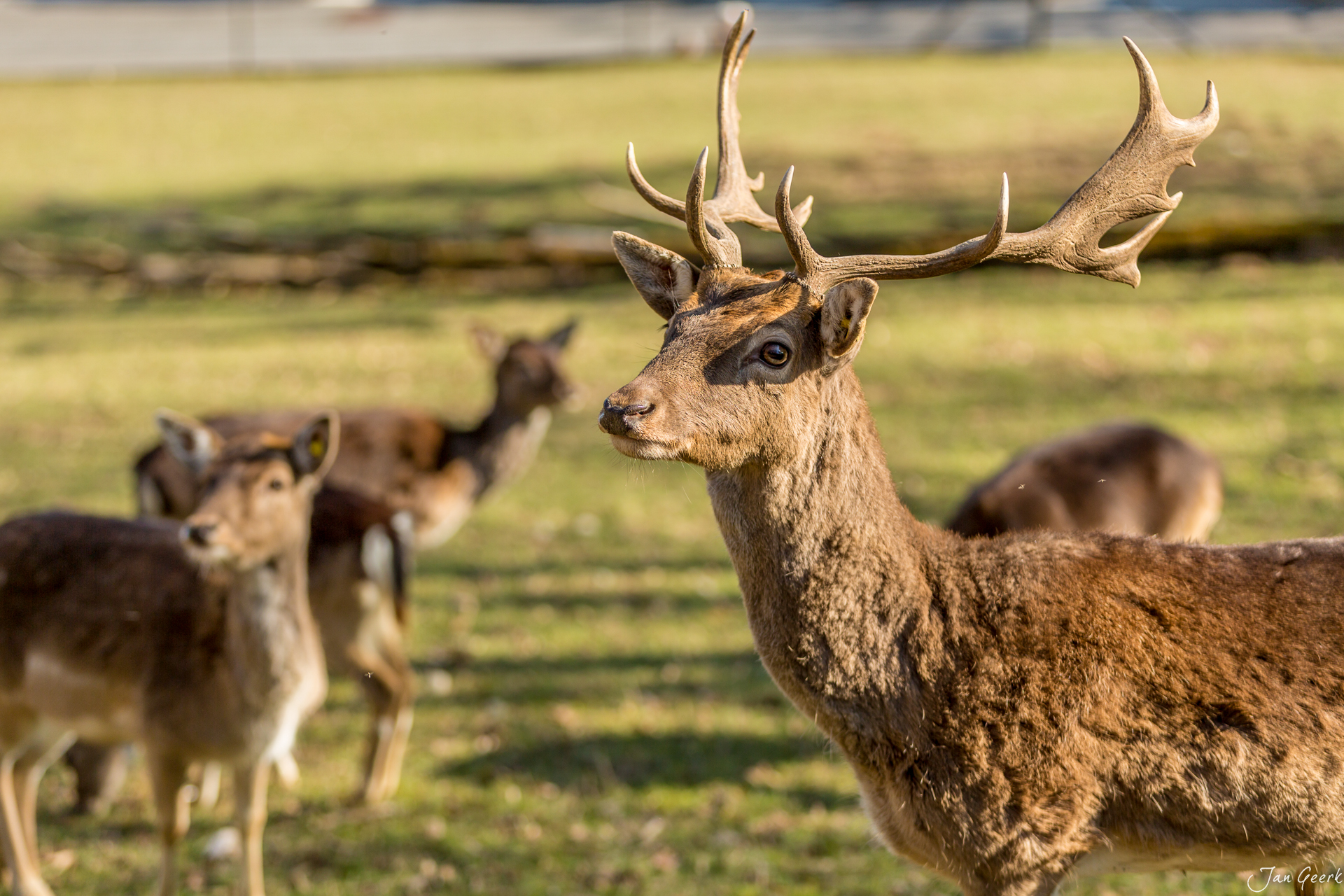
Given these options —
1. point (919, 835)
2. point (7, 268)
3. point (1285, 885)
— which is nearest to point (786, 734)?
point (1285, 885)

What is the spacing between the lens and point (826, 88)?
24750 millimetres

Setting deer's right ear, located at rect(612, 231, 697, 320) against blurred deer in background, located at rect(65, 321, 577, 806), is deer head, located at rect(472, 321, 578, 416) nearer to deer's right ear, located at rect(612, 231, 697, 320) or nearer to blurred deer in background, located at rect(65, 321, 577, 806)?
blurred deer in background, located at rect(65, 321, 577, 806)

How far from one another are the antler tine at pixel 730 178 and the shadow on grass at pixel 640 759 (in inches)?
112

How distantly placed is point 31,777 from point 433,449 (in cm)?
350

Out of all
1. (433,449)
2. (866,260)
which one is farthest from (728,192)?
(433,449)

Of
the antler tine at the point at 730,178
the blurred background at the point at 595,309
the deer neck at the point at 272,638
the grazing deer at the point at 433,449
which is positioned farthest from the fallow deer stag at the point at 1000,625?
the grazing deer at the point at 433,449

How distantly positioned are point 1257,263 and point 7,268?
53.9 ft

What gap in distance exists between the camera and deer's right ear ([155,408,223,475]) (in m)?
5.15

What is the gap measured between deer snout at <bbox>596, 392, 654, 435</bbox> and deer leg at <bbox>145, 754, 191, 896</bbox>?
2.71 meters

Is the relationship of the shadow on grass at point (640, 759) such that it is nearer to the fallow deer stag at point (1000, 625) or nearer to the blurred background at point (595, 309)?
the blurred background at point (595, 309)

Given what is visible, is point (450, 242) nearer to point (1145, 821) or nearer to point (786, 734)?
point (786, 734)

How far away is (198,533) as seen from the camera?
4594 mm

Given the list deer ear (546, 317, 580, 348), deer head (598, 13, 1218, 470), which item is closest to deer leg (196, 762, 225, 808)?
deer head (598, 13, 1218, 470)
